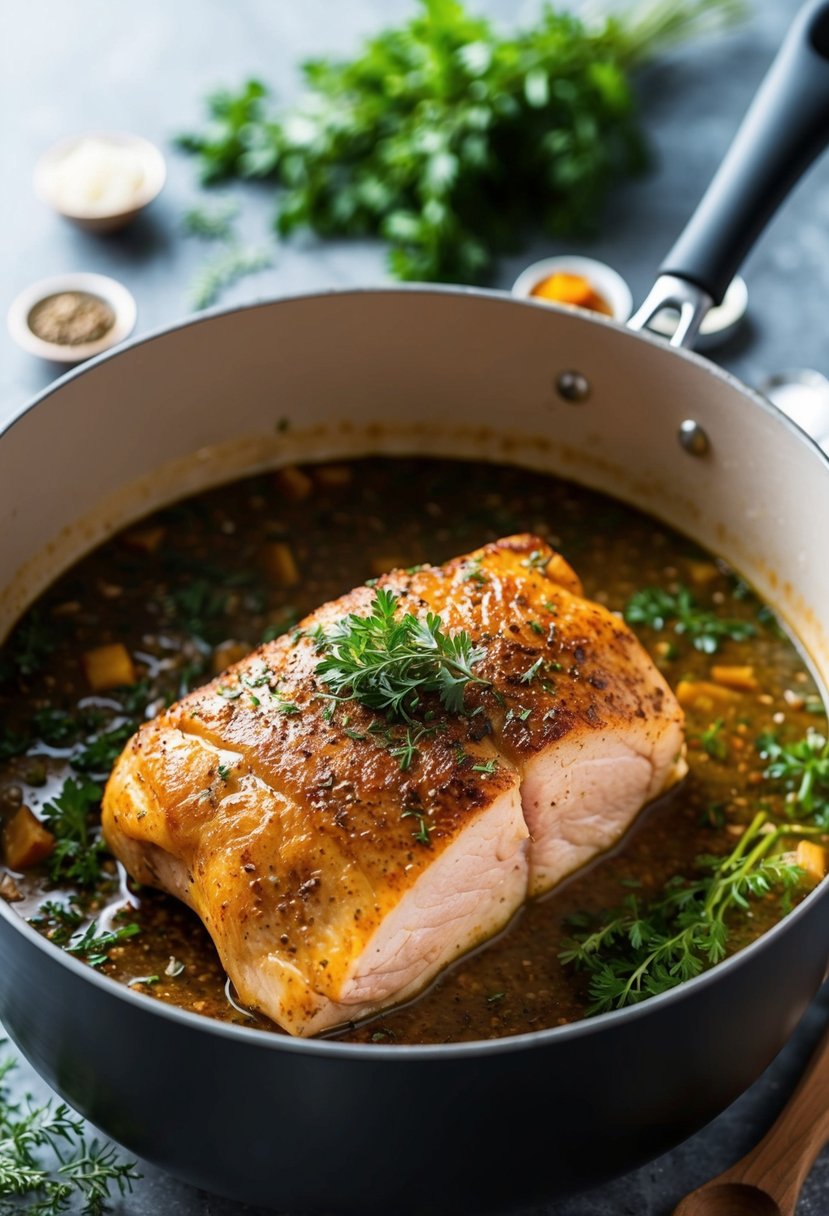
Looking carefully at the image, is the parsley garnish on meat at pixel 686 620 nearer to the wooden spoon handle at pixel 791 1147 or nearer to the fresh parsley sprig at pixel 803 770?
the fresh parsley sprig at pixel 803 770

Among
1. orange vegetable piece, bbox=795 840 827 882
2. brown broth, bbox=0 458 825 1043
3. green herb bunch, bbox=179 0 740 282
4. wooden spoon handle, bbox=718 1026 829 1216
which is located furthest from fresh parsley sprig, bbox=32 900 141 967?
green herb bunch, bbox=179 0 740 282

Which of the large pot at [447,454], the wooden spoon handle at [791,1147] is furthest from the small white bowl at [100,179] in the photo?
the wooden spoon handle at [791,1147]

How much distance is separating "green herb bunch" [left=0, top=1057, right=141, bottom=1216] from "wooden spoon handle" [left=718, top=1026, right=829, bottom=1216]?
1.11 m

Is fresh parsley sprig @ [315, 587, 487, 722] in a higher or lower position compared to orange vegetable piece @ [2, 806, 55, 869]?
higher

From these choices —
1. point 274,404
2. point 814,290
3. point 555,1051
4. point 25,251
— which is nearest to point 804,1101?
point 555,1051

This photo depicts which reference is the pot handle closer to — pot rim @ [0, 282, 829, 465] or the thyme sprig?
pot rim @ [0, 282, 829, 465]

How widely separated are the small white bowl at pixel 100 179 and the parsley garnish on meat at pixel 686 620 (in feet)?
7.36

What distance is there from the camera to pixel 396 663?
8.71 ft

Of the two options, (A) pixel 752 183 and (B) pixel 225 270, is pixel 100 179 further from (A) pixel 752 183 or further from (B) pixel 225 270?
(A) pixel 752 183

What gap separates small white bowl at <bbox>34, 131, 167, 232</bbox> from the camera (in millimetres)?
4633


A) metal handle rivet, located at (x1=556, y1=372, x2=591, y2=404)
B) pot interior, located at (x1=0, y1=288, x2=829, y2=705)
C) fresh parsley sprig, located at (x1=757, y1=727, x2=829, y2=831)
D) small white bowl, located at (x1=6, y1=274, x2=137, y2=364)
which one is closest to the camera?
fresh parsley sprig, located at (x1=757, y1=727, x2=829, y2=831)

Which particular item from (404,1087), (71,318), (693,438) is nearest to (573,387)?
(693,438)

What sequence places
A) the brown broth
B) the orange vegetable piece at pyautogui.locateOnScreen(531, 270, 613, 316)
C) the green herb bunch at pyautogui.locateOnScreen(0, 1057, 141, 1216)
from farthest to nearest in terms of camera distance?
1. the orange vegetable piece at pyautogui.locateOnScreen(531, 270, 613, 316)
2. the brown broth
3. the green herb bunch at pyautogui.locateOnScreen(0, 1057, 141, 1216)

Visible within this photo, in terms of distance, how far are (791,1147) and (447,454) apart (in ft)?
6.16
